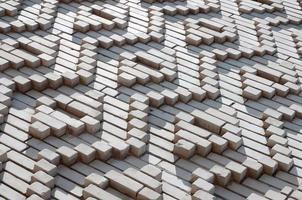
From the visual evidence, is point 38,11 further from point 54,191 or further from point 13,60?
point 54,191

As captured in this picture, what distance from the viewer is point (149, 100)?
3.80 metres

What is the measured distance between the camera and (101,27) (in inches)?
179

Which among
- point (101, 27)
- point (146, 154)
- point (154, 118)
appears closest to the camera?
point (146, 154)

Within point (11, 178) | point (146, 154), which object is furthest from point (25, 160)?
point (146, 154)

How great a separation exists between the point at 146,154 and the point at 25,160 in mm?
707

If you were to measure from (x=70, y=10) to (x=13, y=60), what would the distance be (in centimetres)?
96

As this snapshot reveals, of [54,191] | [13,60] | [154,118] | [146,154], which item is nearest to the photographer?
[54,191]

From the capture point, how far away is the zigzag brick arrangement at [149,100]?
3.18 meters

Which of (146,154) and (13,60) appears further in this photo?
(13,60)

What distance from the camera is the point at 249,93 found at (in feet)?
13.1

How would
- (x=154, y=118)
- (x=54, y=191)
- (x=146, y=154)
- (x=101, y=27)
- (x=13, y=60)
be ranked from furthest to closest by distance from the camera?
1. (x=101, y=27)
2. (x=13, y=60)
3. (x=154, y=118)
4. (x=146, y=154)
5. (x=54, y=191)

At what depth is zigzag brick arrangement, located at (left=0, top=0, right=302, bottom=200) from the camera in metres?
3.18

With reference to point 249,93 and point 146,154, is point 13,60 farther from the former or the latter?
point 249,93

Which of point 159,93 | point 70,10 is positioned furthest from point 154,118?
point 70,10
